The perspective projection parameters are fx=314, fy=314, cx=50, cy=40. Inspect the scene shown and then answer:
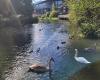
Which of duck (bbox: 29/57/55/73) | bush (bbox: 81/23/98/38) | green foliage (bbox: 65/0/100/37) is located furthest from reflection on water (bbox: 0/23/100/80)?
green foliage (bbox: 65/0/100/37)

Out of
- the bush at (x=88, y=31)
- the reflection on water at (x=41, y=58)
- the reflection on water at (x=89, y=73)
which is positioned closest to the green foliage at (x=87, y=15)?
the bush at (x=88, y=31)

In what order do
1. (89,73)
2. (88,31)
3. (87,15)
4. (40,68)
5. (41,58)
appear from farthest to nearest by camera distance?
(88,31) → (87,15) → (41,58) → (40,68) → (89,73)

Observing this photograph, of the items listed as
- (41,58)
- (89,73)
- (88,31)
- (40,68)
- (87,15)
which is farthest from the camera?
(88,31)

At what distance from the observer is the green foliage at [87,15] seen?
52.3 meters

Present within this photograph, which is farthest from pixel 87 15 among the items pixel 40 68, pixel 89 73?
pixel 89 73

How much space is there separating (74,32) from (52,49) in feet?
48.1

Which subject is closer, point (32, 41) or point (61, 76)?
point (61, 76)

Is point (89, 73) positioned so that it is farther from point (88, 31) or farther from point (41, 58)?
point (88, 31)

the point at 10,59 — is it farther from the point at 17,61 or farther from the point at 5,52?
the point at 5,52

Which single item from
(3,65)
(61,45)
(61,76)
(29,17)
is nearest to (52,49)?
(61,45)

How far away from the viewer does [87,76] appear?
33000 mm

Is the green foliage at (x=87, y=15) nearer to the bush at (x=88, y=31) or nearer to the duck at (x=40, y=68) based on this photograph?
the bush at (x=88, y=31)

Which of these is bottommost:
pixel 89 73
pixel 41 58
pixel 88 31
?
pixel 41 58

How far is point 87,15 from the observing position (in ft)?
186
